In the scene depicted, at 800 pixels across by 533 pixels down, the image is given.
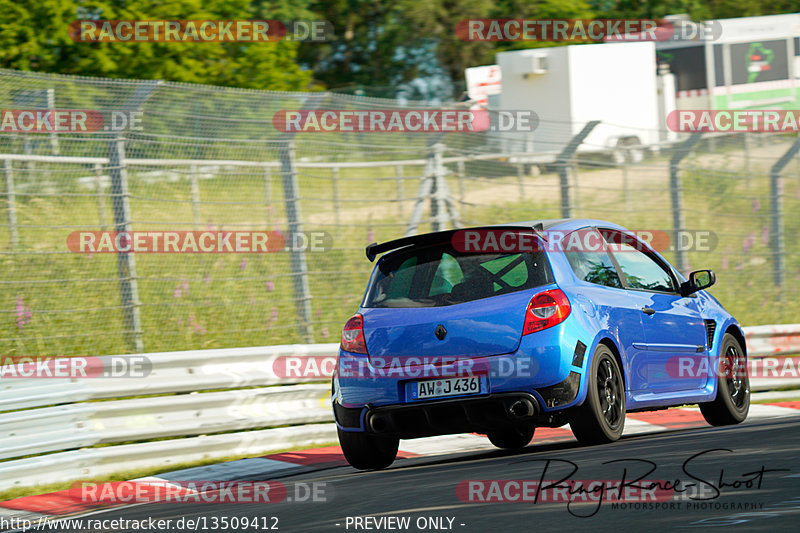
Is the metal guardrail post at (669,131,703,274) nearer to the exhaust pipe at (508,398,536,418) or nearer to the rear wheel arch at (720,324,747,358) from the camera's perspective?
the rear wheel arch at (720,324,747,358)

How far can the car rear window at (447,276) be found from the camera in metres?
7.39

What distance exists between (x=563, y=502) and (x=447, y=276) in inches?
94.4

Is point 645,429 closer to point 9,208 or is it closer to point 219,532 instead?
point 219,532

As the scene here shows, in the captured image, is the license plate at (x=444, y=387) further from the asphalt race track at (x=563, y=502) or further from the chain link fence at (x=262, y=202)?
the chain link fence at (x=262, y=202)

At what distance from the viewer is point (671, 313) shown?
28.2 ft

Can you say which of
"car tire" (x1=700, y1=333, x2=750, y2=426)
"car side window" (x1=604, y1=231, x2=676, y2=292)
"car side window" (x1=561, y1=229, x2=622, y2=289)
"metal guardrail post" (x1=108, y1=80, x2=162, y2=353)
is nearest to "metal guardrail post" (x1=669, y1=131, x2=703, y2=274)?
"car tire" (x1=700, y1=333, x2=750, y2=426)

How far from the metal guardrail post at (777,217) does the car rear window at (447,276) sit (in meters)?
8.34

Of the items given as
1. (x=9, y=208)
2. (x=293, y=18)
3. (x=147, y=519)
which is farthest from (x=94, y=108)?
(x=293, y=18)

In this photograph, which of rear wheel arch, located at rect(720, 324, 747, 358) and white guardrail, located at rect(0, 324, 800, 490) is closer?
white guardrail, located at rect(0, 324, 800, 490)

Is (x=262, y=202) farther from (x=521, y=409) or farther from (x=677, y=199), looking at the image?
(x=521, y=409)

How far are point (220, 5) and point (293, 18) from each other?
577cm

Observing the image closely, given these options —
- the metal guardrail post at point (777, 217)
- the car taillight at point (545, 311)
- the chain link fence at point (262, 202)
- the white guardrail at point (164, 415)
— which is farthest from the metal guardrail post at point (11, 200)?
the metal guardrail post at point (777, 217)

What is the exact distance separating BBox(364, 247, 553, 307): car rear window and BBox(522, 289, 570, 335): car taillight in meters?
0.13

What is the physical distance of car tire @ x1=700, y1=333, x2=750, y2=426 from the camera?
923 cm
